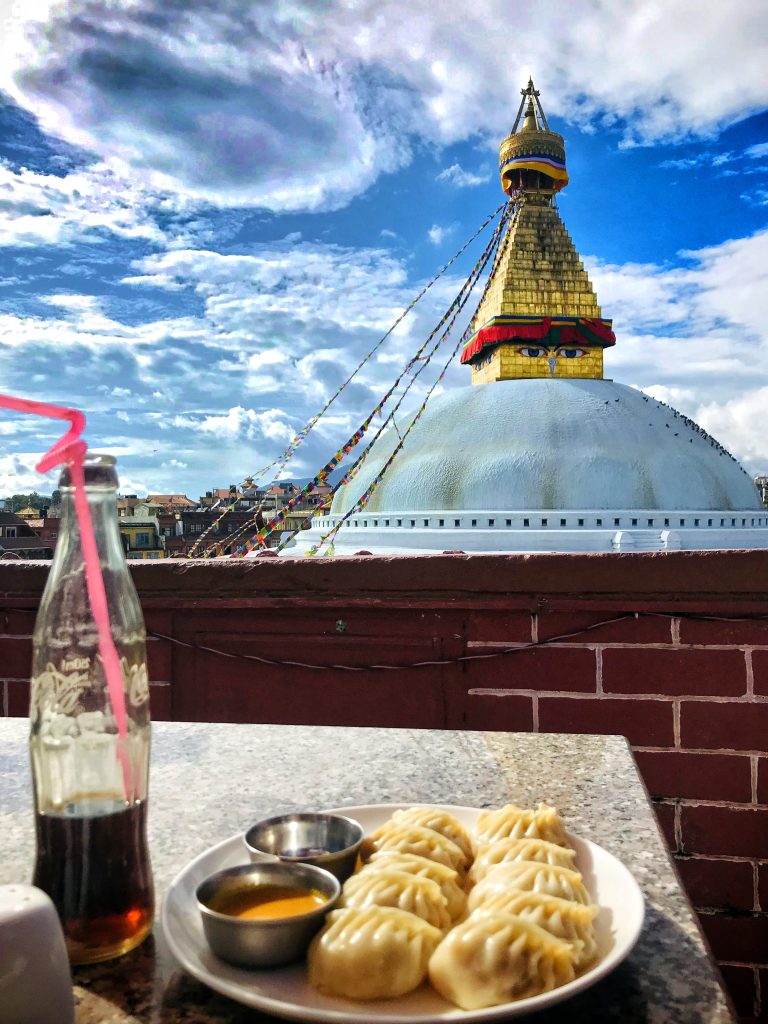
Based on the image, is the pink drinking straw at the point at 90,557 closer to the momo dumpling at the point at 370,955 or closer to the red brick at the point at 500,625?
the momo dumpling at the point at 370,955

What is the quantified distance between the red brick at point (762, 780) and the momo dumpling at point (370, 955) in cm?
132

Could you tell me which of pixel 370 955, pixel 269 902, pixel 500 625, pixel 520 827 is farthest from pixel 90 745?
pixel 500 625

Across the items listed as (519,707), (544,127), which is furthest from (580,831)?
(544,127)

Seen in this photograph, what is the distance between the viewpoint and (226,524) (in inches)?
1003

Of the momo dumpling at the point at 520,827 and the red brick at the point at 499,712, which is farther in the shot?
the red brick at the point at 499,712

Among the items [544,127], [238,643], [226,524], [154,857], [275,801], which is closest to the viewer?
[154,857]

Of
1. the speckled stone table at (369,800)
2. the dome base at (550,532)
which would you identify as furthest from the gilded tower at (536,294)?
the speckled stone table at (369,800)

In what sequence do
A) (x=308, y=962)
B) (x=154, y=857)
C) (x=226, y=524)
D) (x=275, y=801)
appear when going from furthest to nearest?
(x=226, y=524)
(x=275, y=801)
(x=154, y=857)
(x=308, y=962)

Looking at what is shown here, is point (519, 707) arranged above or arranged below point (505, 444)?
below

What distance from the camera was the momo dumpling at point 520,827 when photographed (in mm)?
804

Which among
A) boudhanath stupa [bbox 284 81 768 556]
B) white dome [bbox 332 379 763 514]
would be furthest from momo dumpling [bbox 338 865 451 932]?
white dome [bbox 332 379 763 514]

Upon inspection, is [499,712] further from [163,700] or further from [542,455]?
[542,455]

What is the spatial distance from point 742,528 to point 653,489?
1.44 meters

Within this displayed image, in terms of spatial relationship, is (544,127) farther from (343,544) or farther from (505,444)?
(343,544)
